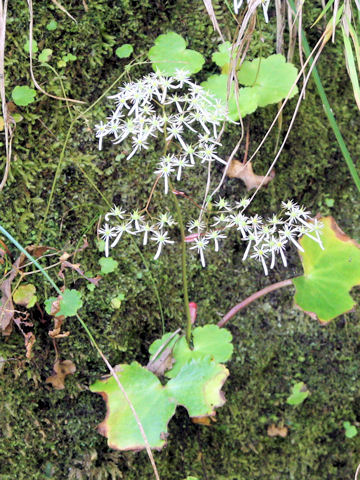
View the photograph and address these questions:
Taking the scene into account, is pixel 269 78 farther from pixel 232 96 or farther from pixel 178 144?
pixel 178 144

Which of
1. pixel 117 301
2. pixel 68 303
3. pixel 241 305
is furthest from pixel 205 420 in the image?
pixel 68 303

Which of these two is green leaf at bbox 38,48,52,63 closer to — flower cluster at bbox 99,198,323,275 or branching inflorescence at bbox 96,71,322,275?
branching inflorescence at bbox 96,71,322,275

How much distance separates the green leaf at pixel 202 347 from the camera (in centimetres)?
144

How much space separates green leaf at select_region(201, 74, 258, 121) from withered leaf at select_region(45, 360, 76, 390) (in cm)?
94

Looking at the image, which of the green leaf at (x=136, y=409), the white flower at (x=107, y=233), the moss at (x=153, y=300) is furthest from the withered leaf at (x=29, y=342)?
the white flower at (x=107, y=233)

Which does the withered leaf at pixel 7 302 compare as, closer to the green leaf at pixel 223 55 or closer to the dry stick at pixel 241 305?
the dry stick at pixel 241 305

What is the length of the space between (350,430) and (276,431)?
0.28 metres

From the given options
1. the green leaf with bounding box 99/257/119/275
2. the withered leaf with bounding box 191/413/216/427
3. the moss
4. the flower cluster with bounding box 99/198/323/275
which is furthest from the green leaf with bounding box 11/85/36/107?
the withered leaf with bounding box 191/413/216/427

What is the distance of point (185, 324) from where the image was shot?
1.58m

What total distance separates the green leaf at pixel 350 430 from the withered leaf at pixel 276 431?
0.24 meters

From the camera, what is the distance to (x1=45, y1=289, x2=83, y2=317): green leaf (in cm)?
139

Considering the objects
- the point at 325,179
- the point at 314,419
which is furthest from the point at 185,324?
the point at 325,179

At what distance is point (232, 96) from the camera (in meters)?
1.50

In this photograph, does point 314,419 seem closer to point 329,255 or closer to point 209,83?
point 329,255
